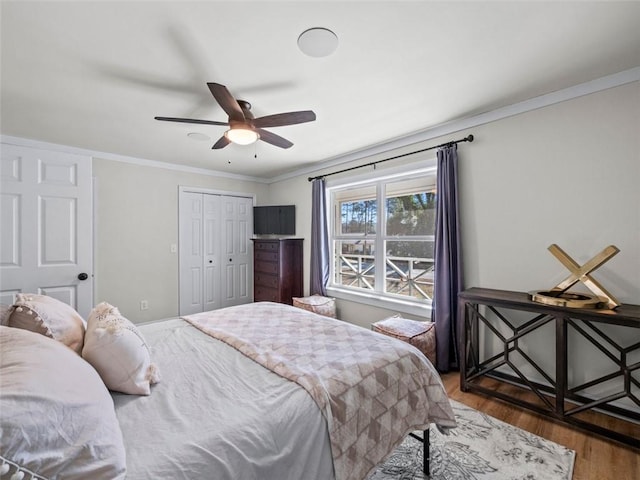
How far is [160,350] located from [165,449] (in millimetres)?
846

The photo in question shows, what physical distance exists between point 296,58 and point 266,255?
3.14 metres

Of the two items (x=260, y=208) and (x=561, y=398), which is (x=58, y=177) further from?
(x=561, y=398)

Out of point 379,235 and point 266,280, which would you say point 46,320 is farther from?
point 266,280

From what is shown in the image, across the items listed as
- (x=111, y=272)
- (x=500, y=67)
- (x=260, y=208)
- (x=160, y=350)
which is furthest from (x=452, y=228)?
(x=111, y=272)

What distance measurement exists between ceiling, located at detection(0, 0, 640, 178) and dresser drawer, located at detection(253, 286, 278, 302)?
2.54 meters

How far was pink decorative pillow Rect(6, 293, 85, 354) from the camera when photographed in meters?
1.12

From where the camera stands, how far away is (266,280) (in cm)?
450

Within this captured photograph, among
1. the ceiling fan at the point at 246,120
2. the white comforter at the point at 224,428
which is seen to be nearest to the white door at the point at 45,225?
the ceiling fan at the point at 246,120

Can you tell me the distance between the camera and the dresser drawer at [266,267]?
4367 mm

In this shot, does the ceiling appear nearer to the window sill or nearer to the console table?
the console table

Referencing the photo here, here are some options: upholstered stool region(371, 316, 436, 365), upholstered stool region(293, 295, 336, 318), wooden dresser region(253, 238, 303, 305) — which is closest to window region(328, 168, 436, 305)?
upholstered stool region(293, 295, 336, 318)

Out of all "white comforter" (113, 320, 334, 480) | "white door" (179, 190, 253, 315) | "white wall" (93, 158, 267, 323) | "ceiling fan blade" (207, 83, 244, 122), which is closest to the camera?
"white comforter" (113, 320, 334, 480)

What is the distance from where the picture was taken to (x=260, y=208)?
504cm

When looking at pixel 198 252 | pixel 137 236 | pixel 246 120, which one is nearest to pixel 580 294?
pixel 246 120
